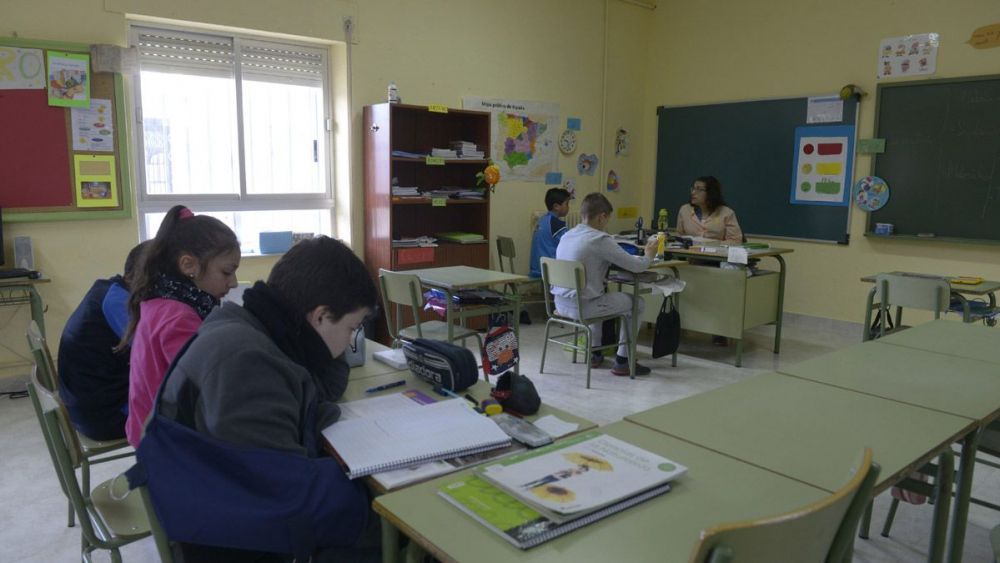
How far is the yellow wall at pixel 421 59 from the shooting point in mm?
4133

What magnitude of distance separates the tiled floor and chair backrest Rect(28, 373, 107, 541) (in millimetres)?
844

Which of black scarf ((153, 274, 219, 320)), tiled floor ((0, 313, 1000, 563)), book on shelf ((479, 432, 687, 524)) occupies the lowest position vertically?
tiled floor ((0, 313, 1000, 563))

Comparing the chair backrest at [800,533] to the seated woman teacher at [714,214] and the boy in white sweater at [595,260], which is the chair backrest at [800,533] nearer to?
the boy in white sweater at [595,260]

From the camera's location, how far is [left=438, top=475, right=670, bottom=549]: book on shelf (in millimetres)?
1110

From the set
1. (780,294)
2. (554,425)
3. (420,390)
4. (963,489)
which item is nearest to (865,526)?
(963,489)

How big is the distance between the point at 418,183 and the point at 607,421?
9.29 feet

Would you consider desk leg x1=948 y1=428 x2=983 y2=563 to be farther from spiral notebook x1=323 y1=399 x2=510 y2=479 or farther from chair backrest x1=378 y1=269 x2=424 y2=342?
chair backrest x1=378 y1=269 x2=424 y2=342

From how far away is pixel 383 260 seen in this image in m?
5.29

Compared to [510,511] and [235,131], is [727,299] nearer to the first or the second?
[235,131]

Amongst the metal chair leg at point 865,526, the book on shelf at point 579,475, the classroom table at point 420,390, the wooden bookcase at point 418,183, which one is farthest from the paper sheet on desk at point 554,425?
the wooden bookcase at point 418,183

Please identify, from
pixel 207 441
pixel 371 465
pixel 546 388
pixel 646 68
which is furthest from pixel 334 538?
pixel 646 68

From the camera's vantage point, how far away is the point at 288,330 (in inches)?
54.9

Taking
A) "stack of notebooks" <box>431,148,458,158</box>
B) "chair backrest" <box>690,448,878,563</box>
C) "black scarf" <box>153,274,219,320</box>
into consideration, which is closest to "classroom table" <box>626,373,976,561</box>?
"chair backrest" <box>690,448,878,563</box>

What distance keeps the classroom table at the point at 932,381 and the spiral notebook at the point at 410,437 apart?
1.10 metres
